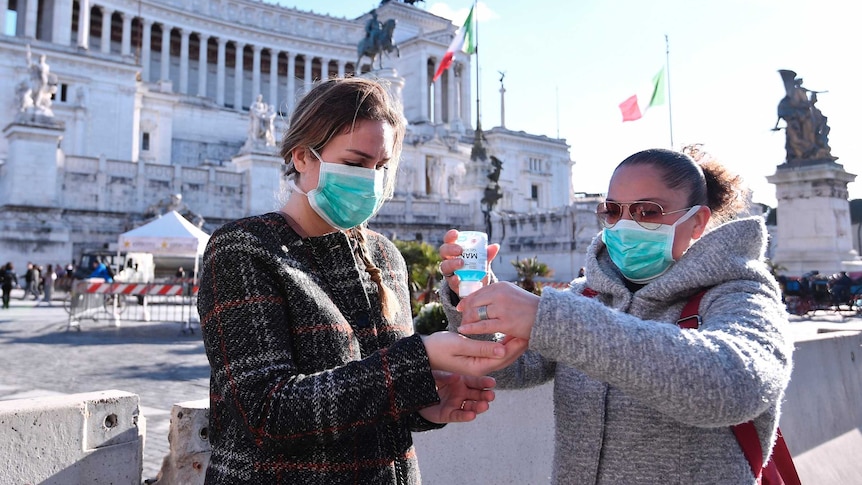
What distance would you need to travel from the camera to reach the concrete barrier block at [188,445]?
2.58m

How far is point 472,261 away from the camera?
1.86 m

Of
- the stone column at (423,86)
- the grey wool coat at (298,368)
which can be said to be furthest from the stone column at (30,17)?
the grey wool coat at (298,368)

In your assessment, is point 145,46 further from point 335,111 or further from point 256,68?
point 335,111

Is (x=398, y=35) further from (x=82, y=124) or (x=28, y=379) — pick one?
(x=28, y=379)

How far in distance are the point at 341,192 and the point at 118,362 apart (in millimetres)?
8450

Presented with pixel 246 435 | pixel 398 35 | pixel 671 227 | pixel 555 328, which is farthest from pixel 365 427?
pixel 398 35

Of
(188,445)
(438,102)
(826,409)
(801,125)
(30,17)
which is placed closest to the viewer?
(188,445)

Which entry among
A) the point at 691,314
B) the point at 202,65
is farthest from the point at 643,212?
the point at 202,65

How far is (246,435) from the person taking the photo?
150 cm

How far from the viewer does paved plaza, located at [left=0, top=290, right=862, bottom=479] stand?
6.03 meters

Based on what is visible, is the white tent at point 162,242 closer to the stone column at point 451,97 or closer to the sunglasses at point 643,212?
the sunglasses at point 643,212

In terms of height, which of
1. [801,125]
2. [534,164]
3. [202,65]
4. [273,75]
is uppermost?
[273,75]

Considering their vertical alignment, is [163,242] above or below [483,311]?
above

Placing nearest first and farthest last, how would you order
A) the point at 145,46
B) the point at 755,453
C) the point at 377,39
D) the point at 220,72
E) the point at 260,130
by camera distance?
the point at 755,453 → the point at 260,130 → the point at 377,39 → the point at 145,46 → the point at 220,72
